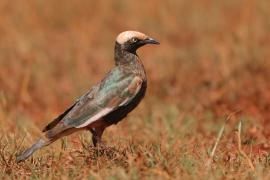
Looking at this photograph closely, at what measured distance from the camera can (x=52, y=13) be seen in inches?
450

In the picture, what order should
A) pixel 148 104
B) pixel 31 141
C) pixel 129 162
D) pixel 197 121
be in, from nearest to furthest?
pixel 129 162 → pixel 31 141 → pixel 197 121 → pixel 148 104

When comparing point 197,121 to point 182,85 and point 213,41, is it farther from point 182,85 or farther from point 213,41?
point 213,41

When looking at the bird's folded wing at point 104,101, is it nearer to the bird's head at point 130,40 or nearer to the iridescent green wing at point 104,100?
the iridescent green wing at point 104,100

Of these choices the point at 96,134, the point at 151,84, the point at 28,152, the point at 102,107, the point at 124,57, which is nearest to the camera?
the point at 28,152

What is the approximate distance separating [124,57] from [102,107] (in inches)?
21.2

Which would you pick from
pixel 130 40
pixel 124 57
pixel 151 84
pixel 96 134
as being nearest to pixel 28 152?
pixel 96 134

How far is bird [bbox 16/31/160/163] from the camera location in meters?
5.46

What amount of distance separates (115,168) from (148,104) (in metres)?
3.15

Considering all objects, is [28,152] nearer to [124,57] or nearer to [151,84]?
[124,57]

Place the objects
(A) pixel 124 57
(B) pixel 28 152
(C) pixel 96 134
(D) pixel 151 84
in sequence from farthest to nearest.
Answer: (D) pixel 151 84, (A) pixel 124 57, (C) pixel 96 134, (B) pixel 28 152

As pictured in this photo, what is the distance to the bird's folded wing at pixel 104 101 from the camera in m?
5.51

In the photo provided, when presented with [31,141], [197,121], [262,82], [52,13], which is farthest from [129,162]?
[52,13]

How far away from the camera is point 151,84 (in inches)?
348

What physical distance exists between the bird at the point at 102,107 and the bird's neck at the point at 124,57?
A: 5 centimetres
